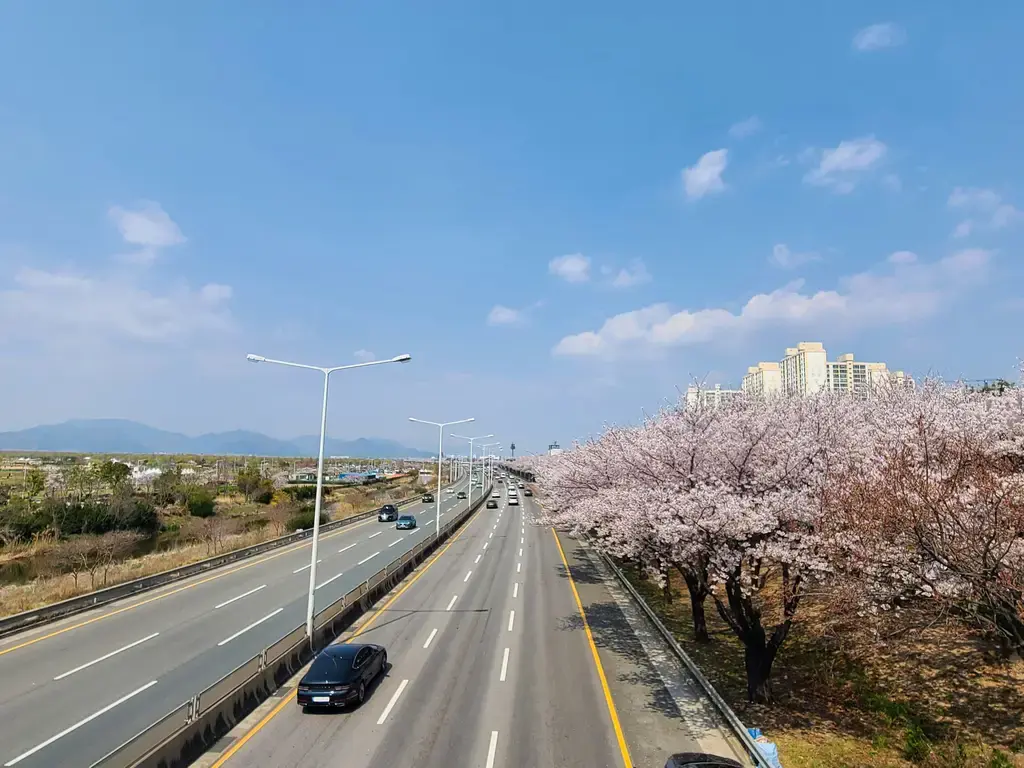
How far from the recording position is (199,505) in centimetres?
6719

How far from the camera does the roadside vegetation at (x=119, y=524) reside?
3566 cm

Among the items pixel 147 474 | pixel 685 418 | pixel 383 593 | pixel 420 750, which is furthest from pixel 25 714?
pixel 147 474

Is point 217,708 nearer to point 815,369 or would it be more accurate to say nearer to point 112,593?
point 112,593

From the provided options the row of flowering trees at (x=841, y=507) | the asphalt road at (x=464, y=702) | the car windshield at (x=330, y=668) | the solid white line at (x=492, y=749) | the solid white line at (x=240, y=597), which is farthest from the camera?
the solid white line at (x=240, y=597)

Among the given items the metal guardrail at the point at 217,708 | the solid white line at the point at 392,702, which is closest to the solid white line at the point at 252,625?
the metal guardrail at the point at 217,708

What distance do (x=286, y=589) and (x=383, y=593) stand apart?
18.4 ft

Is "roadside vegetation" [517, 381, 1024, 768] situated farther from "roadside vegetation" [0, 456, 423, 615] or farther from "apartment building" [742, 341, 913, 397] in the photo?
"apartment building" [742, 341, 913, 397]

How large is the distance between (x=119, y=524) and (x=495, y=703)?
54.1 metres

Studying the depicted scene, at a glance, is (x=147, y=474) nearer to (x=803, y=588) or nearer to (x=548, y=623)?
(x=548, y=623)

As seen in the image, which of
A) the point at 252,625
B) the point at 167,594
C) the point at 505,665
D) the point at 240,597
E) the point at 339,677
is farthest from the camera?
the point at 167,594

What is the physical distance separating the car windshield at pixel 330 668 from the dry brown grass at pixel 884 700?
10856 millimetres

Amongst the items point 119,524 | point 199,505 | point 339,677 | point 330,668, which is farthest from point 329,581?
point 199,505

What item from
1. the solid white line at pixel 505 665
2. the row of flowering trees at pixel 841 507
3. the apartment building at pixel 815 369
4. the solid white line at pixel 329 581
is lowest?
the solid white line at pixel 329 581

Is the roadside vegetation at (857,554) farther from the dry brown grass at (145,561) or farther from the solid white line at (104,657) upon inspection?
the dry brown grass at (145,561)
